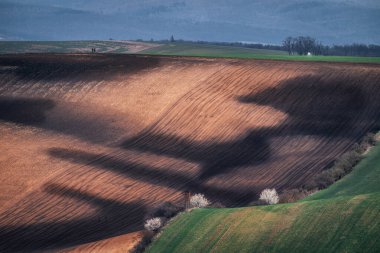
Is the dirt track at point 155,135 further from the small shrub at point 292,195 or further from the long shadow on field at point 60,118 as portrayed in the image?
the small shrub at point 292,195

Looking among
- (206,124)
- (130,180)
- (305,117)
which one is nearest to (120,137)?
(206,124)

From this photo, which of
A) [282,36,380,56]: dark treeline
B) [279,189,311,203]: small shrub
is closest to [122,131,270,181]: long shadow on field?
[279,189,311,203]: small shrub

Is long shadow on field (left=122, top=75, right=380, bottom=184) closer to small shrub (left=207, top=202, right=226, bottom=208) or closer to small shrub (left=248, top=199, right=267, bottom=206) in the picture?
small shrub (left=207, top=202, right=226, bottom=208)

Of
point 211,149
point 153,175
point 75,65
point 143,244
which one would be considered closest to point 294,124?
point 211,149

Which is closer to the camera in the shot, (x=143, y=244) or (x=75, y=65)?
(x=143, y=244)

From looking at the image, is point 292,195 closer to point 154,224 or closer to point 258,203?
point 258,203

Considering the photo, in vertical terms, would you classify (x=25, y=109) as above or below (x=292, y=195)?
below

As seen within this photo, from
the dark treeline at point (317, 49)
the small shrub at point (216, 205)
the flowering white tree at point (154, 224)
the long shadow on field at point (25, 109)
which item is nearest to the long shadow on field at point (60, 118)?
the long shadow on field at point (25, 109)

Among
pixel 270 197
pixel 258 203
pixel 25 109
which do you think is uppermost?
pixel 270 197
